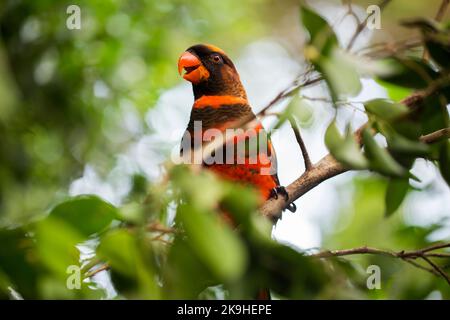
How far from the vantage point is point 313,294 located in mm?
768

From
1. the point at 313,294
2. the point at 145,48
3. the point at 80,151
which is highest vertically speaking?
Answer: the point at 145,48

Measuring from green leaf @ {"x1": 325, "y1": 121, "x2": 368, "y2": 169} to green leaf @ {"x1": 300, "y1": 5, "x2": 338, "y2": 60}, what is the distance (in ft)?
0.37

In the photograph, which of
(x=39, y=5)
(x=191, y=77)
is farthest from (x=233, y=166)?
(x=39, y=5)

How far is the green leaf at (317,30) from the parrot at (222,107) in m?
0.72

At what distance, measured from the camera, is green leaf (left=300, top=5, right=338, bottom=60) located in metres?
0.79

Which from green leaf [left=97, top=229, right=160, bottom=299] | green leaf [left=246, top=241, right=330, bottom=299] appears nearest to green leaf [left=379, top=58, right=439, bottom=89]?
green leaf [left=246, top=241, right=330, bottom=299]

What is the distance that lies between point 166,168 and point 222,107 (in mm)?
1253

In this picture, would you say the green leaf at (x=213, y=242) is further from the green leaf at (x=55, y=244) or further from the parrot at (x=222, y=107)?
the parrot at (x=222, y=107)

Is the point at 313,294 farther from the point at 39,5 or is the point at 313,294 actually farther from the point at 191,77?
the point at 39,5

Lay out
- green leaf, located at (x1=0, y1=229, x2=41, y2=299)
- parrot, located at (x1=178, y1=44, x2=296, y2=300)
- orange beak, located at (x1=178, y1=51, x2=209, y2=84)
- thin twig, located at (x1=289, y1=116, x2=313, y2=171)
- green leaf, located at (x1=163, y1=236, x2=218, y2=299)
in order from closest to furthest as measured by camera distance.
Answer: green leaf, located at (x1=163, y1=236, x2=218, y2=299) < green leaf, located at (x1=0, y1=229, x2=41, y2=299) < thin twig, located at (x1=289, y1=116, x2=313, y2=171) < parrot, located at (x1=178, y1=44, x2=296, y2=300) < orange beak, located at (x1=178, y1=51, x2=209, y2=84)

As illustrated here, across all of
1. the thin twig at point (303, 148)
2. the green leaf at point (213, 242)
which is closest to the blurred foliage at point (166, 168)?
the green leaf at point (213, 242)

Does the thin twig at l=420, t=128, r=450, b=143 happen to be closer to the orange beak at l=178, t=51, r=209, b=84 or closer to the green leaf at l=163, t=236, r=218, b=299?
the green leaf at l=163, t=236, r=218, b=299

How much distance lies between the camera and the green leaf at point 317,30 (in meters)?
0.79
